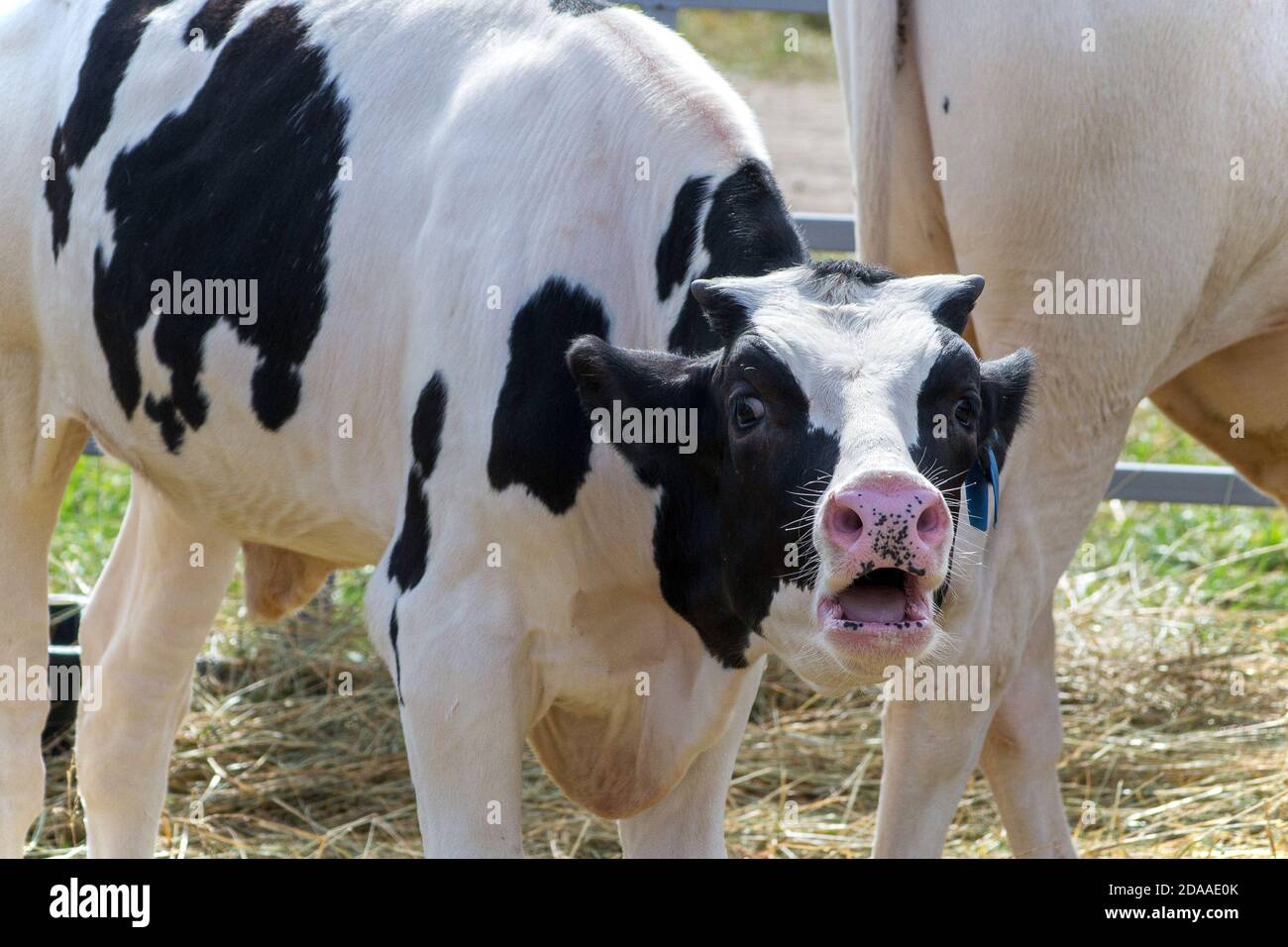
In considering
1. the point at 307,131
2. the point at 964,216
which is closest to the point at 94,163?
the point at 307,131

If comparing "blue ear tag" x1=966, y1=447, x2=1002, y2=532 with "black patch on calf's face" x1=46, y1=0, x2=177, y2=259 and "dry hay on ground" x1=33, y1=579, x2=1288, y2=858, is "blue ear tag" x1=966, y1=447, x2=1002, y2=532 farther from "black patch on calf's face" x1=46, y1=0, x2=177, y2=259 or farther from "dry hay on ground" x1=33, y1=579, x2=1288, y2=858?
"black patch on calf's face" x1=46, y1=0, x2=177, y2=259

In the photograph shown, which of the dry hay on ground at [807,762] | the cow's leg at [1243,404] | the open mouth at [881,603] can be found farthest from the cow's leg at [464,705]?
the cow's leg at [1243,404]

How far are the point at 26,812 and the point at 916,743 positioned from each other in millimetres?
2009

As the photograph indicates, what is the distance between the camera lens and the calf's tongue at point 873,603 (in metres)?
2.52

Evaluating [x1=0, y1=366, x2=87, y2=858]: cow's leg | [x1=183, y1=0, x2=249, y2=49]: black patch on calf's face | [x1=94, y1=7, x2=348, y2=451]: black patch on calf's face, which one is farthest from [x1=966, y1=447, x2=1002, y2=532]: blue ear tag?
[x1=0, y1=366, x2=87, y2=858]: cow's leg

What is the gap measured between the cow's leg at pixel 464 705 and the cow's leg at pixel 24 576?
1301 mm

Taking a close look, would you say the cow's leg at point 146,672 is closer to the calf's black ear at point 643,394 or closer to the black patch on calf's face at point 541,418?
the black patch on calf's face at point 541,418

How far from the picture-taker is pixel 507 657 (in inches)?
119

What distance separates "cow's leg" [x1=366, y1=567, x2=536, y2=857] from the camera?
3.02 meters

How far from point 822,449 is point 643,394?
34 centimetres

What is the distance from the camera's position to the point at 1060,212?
11.3 feet

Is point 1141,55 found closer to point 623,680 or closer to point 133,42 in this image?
point 623,680

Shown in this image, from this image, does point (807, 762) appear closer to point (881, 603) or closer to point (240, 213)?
point (240, 213)

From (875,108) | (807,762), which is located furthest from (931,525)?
(807,762)
